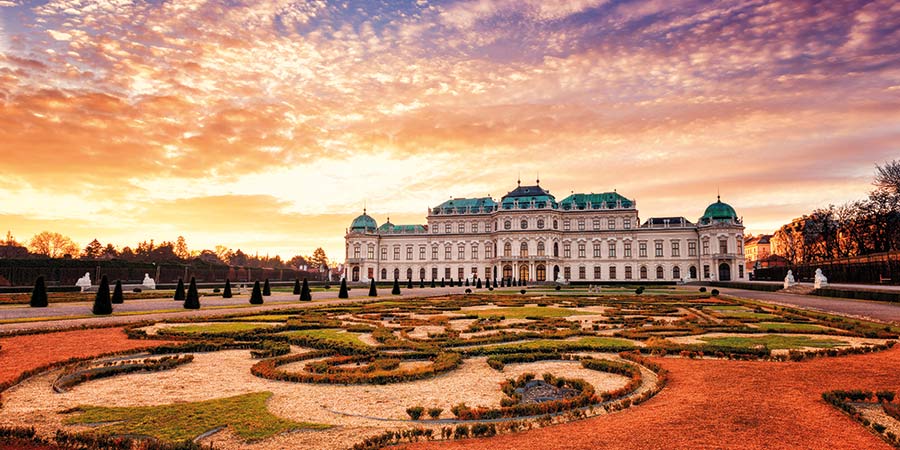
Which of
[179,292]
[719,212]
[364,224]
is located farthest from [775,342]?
[364,224]

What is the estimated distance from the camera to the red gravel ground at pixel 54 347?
29.4 feet

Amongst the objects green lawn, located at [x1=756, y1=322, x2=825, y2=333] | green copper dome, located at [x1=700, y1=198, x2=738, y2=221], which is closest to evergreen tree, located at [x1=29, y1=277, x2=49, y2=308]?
green lawn, located at [x1=756, y1=322, x2=825, y2=333]

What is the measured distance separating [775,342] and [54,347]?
15.6m

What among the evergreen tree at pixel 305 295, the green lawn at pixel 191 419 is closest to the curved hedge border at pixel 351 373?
the green lawn at pixel 191 419

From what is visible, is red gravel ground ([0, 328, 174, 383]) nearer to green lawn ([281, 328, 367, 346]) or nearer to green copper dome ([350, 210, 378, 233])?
green lawn ([281, 328, 367, 346])

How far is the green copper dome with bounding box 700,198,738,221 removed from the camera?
2857 inches

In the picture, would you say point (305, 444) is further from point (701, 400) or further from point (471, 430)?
point (701, 400)

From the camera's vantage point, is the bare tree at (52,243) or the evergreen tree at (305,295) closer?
the evergreen tree at (305,295)

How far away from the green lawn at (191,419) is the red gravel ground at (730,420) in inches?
67.5

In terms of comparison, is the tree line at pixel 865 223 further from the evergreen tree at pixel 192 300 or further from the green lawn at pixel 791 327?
the evergreen tree at pixel 192 300

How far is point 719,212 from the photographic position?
7306 centimetres

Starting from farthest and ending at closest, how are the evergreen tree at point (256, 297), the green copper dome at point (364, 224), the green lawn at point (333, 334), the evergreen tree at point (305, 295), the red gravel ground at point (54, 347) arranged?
the green copper dome at point (364, 224) → the evergreen tree at point (305, 295) → the evergreen tree at point (256, 297) → the green lawn at point (333, 334) → the red gravel ground at point (54, 347)

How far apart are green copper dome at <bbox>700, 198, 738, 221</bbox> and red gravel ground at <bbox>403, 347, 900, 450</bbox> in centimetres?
7167

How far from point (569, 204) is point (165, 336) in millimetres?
71318
